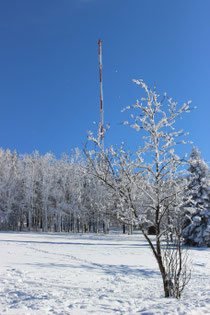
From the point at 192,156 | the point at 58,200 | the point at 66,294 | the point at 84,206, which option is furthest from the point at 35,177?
the point at 66,294

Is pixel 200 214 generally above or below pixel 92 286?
above

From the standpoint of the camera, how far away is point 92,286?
7.77 meters

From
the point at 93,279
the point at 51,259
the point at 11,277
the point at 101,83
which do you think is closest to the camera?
the point at 11,277

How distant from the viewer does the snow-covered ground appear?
4829 mm

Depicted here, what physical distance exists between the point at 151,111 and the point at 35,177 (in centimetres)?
3305

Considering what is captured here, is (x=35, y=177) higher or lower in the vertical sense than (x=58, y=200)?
higher

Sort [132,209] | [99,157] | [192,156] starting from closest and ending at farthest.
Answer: [132,209]
[99,157]
[192,156]

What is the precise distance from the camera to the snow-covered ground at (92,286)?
483 centimetres

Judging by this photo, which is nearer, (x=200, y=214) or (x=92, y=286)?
(x=92, y=286)

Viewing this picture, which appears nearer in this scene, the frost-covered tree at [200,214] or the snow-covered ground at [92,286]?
the snow-covered ground at [92,286]

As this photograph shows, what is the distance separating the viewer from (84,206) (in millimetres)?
35375

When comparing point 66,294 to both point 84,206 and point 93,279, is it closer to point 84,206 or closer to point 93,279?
point 93,279

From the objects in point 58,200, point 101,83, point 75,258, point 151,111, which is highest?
point 101,83

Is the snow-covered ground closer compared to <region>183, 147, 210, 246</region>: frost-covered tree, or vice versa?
the snow-covered ground
